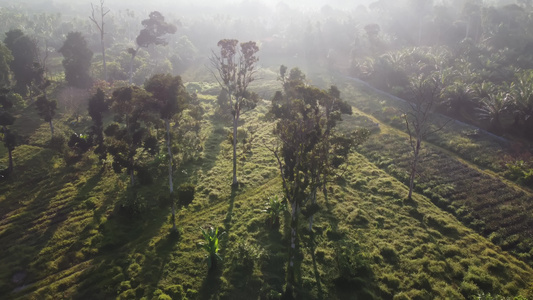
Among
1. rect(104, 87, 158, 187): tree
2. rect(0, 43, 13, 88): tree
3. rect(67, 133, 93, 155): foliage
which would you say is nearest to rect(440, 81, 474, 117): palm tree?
rect(104, 87, 158, 187): tree

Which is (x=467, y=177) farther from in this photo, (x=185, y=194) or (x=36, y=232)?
(x=36, y=232)

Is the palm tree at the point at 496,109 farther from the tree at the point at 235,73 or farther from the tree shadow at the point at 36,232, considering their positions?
the tree shadow at the point at 36,232

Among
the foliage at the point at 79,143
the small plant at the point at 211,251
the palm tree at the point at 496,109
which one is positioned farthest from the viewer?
the palm tree at the point at 496,109

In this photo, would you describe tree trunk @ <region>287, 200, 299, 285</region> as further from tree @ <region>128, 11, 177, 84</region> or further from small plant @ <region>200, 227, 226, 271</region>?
tree @ <region>128, 11, 177, 84</region>

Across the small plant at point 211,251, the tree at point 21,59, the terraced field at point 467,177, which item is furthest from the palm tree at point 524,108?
the tree at point 21,59

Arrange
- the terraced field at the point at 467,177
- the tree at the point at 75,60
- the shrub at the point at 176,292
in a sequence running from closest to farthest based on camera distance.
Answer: the shrub at the point at 176,292 < the terraced field at the point at 467,177 < the tree at the point at 75,60

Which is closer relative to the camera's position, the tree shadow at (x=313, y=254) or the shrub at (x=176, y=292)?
the shrub at (x=176, y=292)
